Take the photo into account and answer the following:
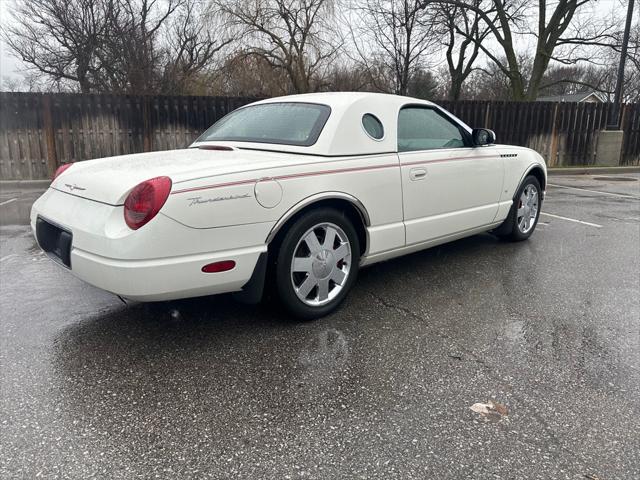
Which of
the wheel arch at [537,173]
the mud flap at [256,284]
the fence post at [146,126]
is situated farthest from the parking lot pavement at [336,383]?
the fence post at [146,126]

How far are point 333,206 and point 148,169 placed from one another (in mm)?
1234

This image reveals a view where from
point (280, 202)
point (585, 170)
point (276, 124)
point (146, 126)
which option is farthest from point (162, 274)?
point (585, 170)

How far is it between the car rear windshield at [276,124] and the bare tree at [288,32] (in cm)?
1473

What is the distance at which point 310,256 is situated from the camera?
3240 mm

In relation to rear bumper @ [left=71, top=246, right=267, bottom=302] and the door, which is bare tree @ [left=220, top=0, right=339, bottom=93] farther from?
rear bumper @ [left=71, top=246, right=267, bottom=302]

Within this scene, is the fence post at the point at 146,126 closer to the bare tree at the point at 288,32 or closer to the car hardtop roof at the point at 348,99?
the bare tree at the point at 288,32

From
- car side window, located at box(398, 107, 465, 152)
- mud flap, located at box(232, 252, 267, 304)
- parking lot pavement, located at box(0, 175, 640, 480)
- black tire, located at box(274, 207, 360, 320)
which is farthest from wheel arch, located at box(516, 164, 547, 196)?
mud flap, located at box(232, 252, 267, 304)

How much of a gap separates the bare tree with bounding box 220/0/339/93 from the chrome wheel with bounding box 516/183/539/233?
1410 centimetres

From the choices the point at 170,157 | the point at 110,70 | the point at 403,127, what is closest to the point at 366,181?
the point at 403,127

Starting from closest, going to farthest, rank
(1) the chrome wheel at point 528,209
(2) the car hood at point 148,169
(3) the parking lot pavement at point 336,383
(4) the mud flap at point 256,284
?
1. (3) the parking lot pavement at point 336,383
2. (2) the car hood at point 148,169
3. (4) the mud flap at point 256,284
4. (1) the chrome wheel at point 528,209

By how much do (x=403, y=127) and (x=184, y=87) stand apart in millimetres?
16174

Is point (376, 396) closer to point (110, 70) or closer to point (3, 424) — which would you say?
point (3, 424)

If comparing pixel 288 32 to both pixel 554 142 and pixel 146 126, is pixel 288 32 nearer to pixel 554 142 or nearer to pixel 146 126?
pixel 146 126

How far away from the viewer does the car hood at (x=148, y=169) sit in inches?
106
